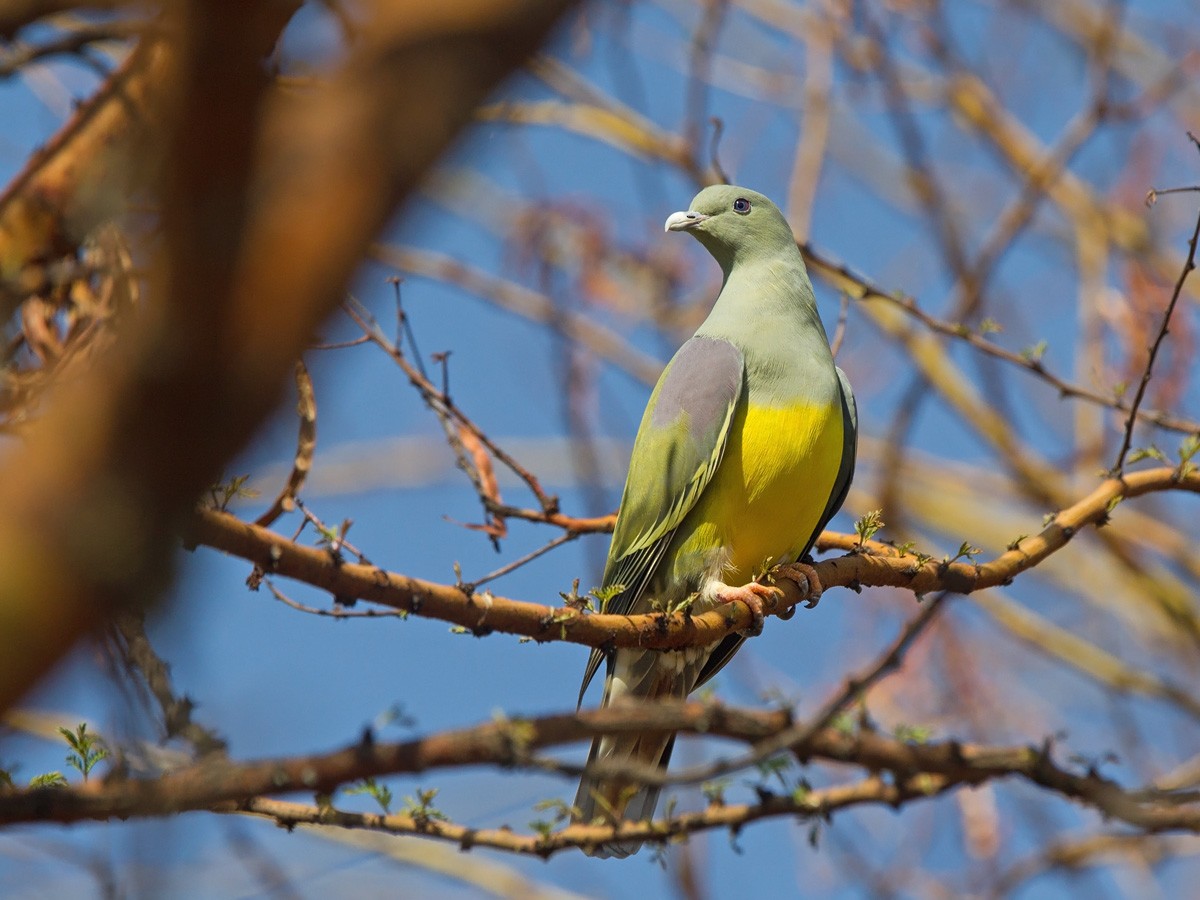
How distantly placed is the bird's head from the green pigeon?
0.55 meters

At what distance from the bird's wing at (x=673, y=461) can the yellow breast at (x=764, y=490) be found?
0.06 meters

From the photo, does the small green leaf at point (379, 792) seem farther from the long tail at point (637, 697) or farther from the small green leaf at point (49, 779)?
the long tail at point (637, 697)

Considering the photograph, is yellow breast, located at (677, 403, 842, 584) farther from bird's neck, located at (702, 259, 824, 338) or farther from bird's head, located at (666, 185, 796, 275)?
bird's head, located at (666, 185, 796, 275)

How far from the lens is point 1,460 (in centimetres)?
126

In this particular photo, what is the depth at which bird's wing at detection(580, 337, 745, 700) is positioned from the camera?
434 centimetres

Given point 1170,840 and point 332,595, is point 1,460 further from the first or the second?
point 1170,840

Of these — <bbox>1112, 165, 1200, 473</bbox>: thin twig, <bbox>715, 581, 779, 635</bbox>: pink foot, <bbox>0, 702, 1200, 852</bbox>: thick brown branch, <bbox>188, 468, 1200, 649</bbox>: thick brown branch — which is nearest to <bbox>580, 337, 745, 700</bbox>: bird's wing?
<bbox>715, 581, 779, 635</bbox>: pink foot

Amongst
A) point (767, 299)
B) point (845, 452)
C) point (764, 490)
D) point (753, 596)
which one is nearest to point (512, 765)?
point (753, 596)

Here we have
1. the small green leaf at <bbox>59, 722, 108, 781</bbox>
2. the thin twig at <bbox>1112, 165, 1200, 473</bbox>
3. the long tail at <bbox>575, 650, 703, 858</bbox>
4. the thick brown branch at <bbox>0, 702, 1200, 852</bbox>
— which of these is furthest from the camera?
the long tail at <bbox>575, 650, 703, 858</bbox>

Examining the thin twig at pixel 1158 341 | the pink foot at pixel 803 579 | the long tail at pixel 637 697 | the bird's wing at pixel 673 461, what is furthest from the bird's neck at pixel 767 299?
the thin twig at pixel 1158 341

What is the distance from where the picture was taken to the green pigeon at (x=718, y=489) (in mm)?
4258

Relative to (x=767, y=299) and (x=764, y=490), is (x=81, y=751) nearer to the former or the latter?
(x=764, y=490)

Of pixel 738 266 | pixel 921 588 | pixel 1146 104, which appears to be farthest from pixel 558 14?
pixel 1146 104

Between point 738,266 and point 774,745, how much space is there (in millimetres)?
3476
